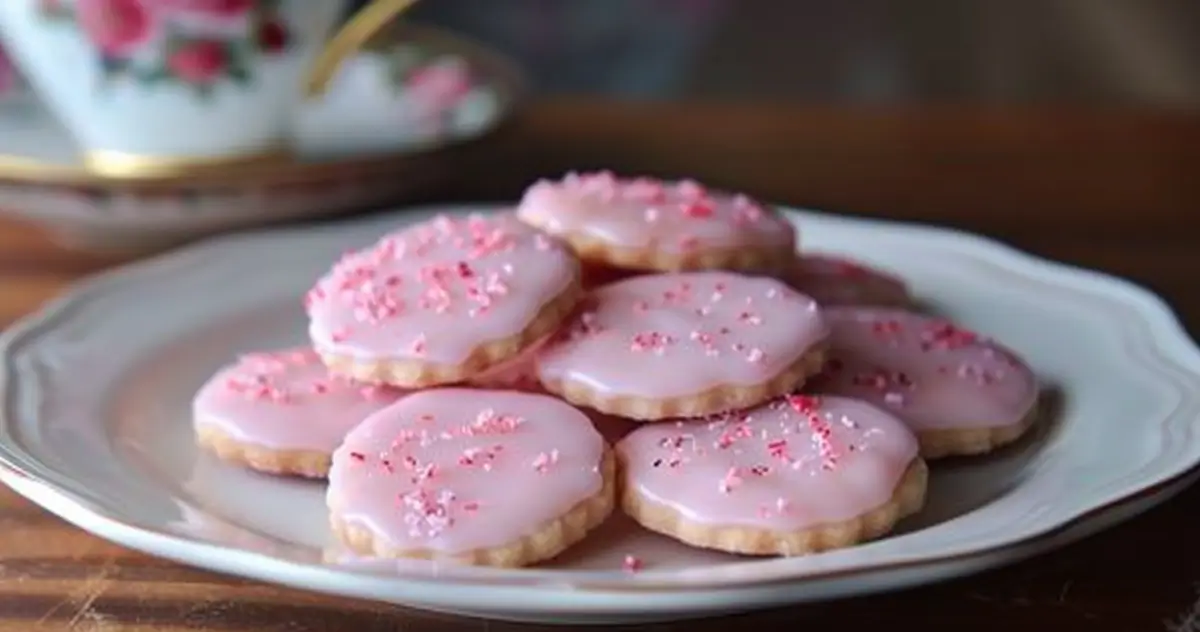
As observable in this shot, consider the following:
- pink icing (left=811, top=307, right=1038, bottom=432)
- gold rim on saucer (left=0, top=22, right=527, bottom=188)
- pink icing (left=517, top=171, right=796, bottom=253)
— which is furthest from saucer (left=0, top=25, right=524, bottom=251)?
pink icing (left=811, top=307, right=1038, bottom=432)

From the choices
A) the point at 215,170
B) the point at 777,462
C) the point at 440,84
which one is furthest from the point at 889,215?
the point at 777,462

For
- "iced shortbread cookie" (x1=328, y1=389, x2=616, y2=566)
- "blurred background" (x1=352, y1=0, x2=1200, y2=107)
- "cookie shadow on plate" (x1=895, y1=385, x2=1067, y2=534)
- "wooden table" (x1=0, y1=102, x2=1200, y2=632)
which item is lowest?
"blurred background" (x1=352, y1=0, x2=1200, y2=107)

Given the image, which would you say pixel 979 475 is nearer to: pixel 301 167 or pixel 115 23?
pixel 301 167

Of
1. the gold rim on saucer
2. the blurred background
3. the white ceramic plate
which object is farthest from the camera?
the blurred background

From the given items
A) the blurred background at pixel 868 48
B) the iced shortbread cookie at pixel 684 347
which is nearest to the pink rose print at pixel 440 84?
the iced shortbread cookie at pixel 684 347

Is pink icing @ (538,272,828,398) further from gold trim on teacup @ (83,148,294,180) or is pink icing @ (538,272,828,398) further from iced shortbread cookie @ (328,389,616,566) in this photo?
gold trim on teacup @ (83,148,294,180)

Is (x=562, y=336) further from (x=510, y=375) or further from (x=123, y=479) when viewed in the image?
(x=123, y=479)
